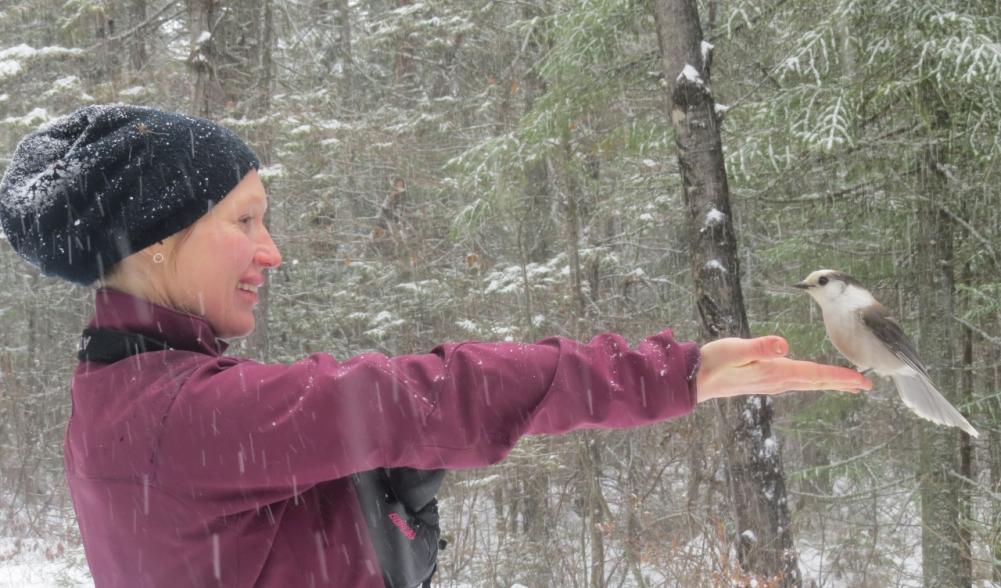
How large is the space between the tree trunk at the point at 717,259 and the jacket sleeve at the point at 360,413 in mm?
4837

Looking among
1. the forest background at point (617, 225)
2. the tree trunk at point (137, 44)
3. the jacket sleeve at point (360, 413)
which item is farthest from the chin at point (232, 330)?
the tree trunk at point (137, 44)

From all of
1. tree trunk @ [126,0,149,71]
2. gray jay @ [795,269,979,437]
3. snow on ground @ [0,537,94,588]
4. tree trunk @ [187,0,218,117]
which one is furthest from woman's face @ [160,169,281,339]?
tree trunk @ [126,0,149,71]

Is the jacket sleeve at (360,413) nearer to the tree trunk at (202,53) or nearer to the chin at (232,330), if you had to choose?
the chin at (232,330)

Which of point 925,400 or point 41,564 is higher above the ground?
point 925,400

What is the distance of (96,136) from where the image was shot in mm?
1215

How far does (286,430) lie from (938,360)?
633 cm

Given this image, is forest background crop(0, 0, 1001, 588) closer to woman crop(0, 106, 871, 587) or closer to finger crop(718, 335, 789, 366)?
finger crop(718, 335, 789, 366)

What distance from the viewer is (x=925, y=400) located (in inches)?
95.3

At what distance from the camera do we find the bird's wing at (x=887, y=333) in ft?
7.73

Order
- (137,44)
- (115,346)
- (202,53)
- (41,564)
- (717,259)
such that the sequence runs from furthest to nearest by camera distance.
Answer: (137,44) < (41,564) < (202,53) < (717,259) < (115,346)

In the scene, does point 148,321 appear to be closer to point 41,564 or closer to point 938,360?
point 938,360

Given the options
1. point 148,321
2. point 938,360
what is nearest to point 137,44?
point 938,360

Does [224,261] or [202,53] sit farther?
[202,53]

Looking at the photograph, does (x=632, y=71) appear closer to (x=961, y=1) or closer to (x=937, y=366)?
(x=961, y=1)
